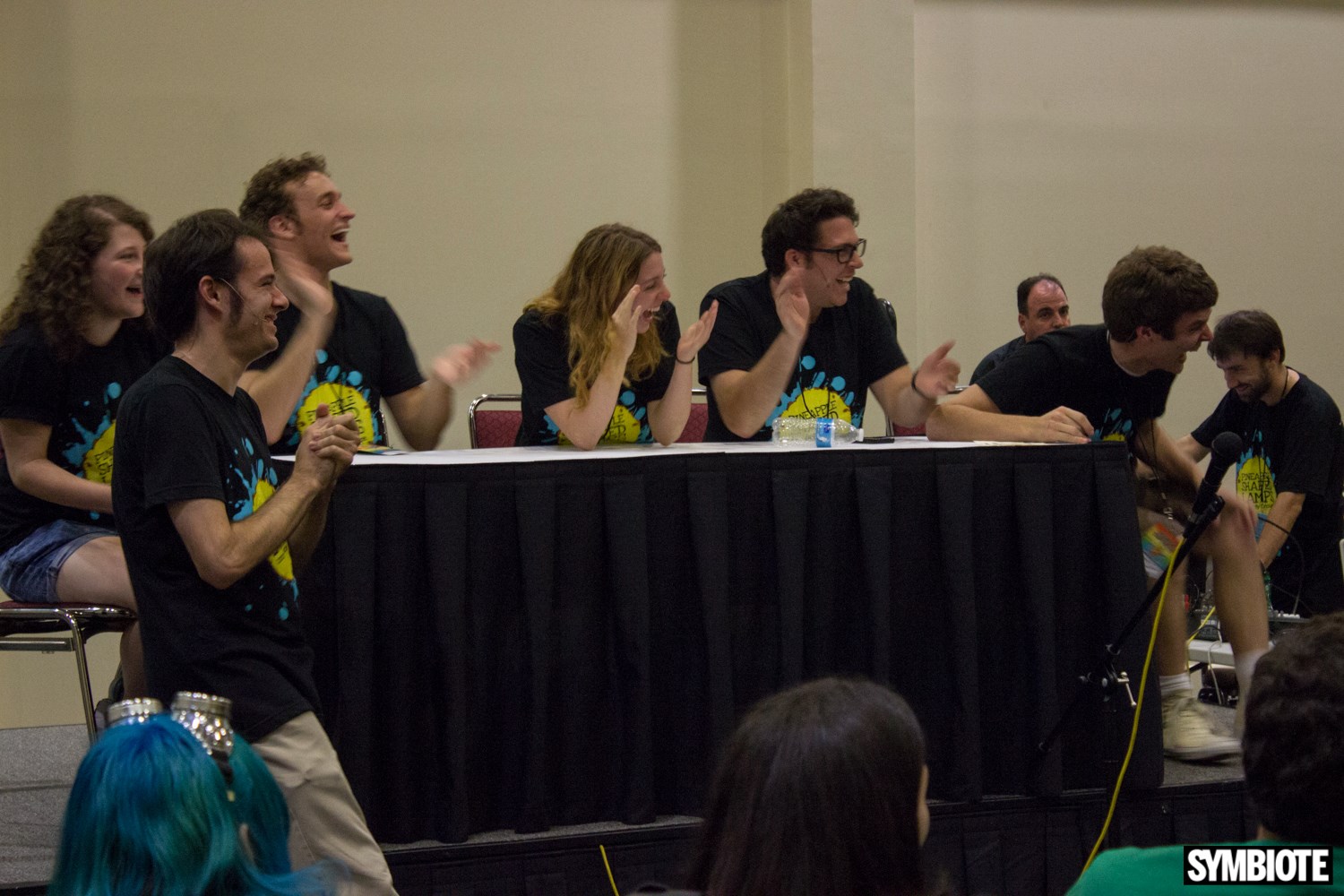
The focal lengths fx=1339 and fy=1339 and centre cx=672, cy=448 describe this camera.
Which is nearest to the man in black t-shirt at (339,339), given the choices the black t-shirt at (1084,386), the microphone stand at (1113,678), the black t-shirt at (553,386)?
the black t-shirt at (553,386)

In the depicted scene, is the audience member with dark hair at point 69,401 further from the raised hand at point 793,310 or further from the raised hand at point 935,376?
the raised hand at point 935,376

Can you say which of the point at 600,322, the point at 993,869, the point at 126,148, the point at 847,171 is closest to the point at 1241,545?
the point at 993,869

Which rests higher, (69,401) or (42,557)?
(69,401)

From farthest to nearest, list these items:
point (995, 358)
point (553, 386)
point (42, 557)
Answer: point (995, 358), point (553, 386), point (42, 557)

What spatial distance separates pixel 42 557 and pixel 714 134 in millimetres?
3189

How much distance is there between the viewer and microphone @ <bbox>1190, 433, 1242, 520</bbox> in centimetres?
238

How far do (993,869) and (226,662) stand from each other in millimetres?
1587

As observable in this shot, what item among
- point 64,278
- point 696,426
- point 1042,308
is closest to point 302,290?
point 64,278

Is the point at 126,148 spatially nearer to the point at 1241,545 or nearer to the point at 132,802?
the point at 1241,545

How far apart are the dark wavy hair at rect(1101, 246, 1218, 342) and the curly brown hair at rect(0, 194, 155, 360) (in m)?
2.16

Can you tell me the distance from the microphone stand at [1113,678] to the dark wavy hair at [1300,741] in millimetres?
1354

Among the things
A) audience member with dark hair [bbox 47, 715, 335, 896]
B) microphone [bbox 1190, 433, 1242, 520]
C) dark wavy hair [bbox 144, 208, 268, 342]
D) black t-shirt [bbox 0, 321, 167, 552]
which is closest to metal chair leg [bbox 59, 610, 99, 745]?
black t-shirt [bbox 0, 321, 167, 552]

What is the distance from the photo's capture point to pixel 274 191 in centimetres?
297

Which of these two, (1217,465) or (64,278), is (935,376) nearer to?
(1217,465)
